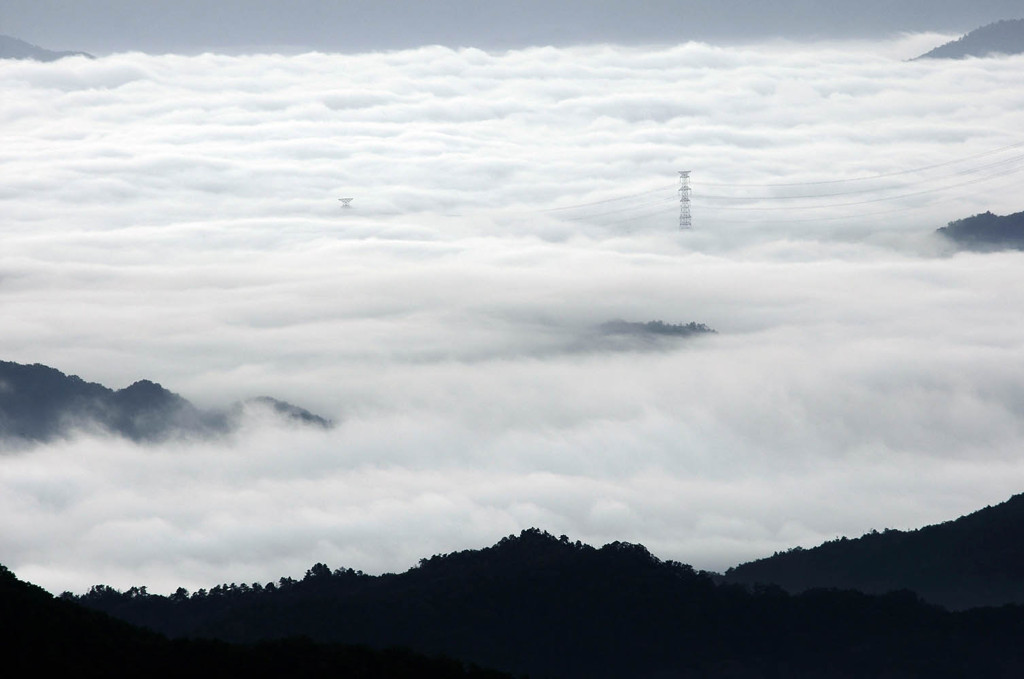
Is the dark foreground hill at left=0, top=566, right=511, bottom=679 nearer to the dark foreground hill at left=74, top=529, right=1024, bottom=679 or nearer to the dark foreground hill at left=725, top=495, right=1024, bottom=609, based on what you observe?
the dark foreground hill at left=74, top=529, right=1024, bottom=679

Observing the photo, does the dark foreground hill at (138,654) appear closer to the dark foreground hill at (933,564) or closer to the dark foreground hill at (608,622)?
the dark foreground hill at (608,622)

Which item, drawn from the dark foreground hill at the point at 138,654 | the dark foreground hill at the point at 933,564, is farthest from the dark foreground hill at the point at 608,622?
the dark foreground hill at the point at 138,654

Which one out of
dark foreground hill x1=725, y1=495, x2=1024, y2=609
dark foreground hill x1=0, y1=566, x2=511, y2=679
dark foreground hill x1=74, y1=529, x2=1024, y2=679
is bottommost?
dark foreground hill x1=0, y1=566, x2=511, y2=679

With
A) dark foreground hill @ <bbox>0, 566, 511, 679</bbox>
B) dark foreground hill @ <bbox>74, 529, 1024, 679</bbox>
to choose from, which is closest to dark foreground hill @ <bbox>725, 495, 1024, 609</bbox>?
dark foreground hill @ <bbox>74, 529, 1024, 679</bbox>

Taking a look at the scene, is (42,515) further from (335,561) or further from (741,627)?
(741,627)

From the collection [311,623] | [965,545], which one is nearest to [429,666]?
[311,623]

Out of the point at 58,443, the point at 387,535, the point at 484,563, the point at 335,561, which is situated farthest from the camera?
the point at 58,443
